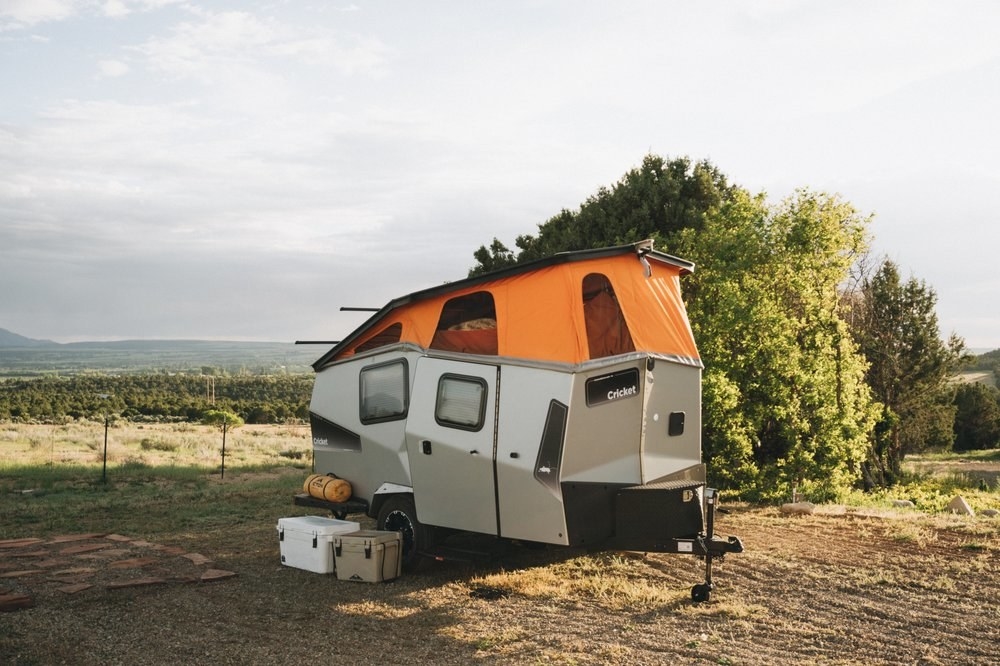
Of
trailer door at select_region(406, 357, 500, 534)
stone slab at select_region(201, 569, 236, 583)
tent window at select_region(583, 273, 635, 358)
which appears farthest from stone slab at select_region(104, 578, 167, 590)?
tent window at select_region(583, 273, 635, 358)

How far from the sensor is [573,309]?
8398mm

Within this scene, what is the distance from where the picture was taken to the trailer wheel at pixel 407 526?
960 centimetres

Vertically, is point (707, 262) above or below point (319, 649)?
above

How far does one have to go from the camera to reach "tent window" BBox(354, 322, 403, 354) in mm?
10352

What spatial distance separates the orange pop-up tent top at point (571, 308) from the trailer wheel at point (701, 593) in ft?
7.81

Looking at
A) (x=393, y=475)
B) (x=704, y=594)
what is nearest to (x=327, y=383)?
(x=393, y=475)

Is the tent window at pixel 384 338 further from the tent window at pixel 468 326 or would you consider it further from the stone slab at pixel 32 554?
the stone slab at pixel 32 554

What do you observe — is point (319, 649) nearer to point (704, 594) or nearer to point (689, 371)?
point (704, 594)

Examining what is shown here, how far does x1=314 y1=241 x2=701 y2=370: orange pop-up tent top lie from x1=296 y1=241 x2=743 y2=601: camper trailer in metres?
0.02

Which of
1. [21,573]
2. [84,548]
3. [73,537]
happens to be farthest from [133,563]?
[73,537]

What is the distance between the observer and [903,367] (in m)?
31.4

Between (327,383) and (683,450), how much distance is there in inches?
191

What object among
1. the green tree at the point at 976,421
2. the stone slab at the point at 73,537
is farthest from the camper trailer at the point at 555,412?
the green tree at the point at 976,421

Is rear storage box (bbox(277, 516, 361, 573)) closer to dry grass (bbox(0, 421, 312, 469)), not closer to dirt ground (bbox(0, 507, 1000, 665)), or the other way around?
dirt ground (bbox(0, 507, 1000, 665))
